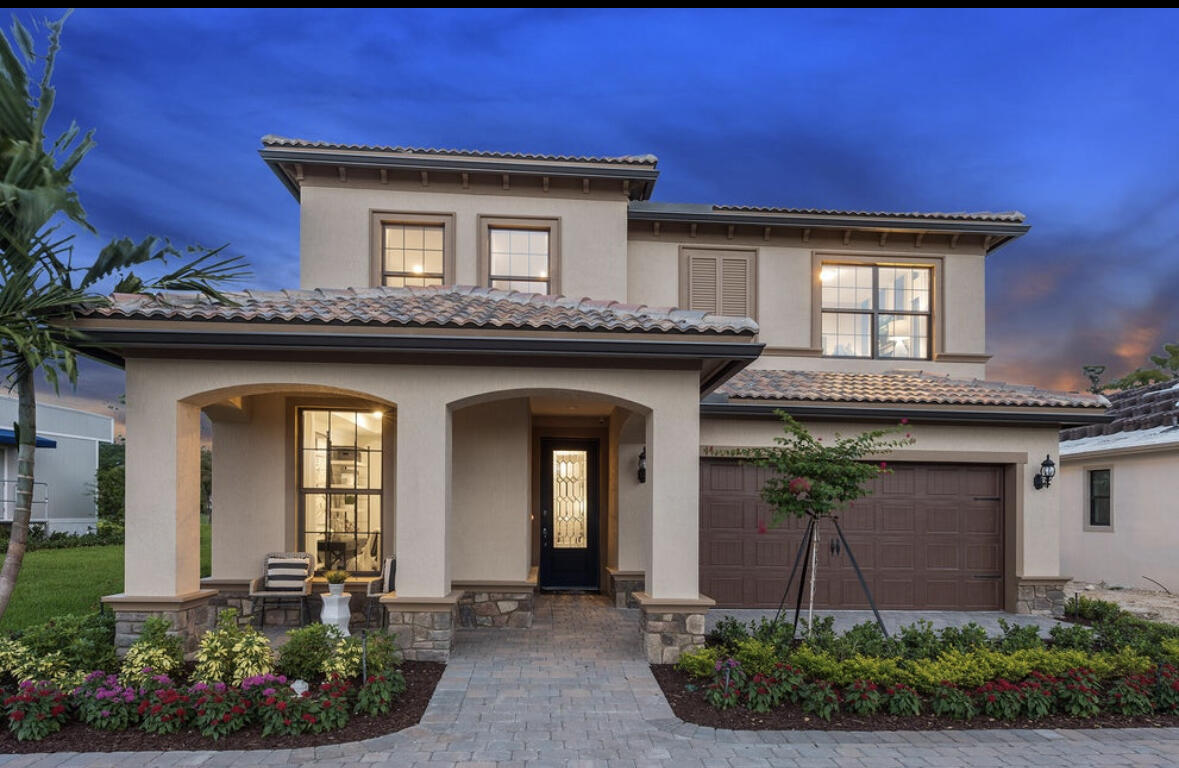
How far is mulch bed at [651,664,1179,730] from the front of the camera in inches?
228

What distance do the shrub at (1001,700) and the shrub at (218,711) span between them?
6.33 meters

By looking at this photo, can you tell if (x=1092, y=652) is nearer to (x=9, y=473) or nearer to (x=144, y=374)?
(x=144, y=374)

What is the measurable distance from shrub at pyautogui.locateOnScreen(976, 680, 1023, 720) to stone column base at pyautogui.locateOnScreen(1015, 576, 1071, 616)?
201 inches

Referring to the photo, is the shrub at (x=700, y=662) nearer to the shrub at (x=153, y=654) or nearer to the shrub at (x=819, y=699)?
the shrub at (x=819, y=699)

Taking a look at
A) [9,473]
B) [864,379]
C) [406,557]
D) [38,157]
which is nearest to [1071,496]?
[864,379]

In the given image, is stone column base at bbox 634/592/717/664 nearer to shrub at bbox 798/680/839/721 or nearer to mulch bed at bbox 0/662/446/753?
shrub at bbox 798/680/839/721

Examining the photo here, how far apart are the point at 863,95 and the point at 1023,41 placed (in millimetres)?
15492

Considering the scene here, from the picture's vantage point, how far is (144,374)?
7.23 m

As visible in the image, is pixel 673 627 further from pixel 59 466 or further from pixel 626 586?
pixel 59 466

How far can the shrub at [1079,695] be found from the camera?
20.0 ft

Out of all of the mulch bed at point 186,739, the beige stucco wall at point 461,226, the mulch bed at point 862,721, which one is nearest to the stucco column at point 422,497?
the mulch bed at point 186,739

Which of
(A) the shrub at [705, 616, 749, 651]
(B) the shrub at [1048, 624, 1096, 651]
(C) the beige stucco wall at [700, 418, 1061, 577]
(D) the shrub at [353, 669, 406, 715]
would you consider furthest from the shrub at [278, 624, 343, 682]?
(B) the shrub at [1048, 624, 1096, 651]

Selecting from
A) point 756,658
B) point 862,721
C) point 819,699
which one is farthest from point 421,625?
point 862,721

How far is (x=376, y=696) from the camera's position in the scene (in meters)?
5.86
